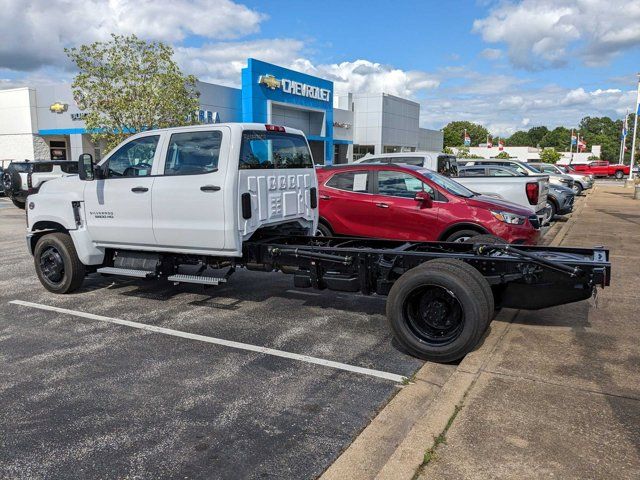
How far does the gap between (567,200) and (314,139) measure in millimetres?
25363

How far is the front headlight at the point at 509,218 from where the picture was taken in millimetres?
7875

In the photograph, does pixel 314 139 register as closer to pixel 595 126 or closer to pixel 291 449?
pixel 291 449

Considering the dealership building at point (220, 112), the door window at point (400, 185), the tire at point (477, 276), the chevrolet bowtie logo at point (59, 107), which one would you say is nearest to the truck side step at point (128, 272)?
the tire at point (477, 276)

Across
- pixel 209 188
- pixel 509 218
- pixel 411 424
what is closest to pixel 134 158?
pixel 209 188

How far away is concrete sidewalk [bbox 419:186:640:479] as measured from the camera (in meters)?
3.08

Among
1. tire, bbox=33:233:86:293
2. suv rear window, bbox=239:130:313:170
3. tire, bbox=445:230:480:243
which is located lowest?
tire, bbox=33:233:86:293

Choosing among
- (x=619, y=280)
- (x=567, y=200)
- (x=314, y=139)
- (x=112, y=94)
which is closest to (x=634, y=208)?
(x=567, y=200)

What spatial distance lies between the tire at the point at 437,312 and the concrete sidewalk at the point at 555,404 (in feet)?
1.15

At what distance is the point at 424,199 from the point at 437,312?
11.8 ft

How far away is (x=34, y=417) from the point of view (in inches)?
153

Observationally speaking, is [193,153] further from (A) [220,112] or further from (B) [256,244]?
(A) [220,112]

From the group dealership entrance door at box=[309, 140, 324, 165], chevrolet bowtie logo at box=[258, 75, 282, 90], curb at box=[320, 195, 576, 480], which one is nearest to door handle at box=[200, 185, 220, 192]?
curb at box=[320, 195, 576, 480]

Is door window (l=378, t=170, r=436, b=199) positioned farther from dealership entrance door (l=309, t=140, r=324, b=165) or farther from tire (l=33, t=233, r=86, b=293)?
dealership entrance door (l=309, t=140, r=324, b=165)

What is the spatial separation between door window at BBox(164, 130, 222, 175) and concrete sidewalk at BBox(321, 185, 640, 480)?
3239 mm
